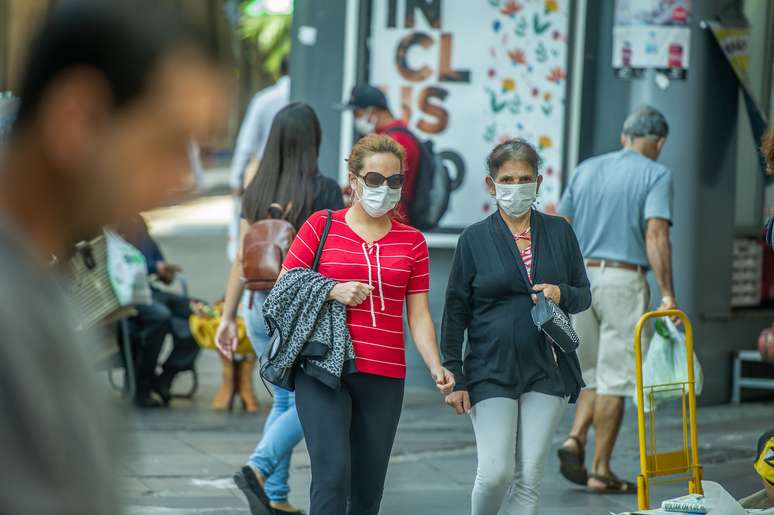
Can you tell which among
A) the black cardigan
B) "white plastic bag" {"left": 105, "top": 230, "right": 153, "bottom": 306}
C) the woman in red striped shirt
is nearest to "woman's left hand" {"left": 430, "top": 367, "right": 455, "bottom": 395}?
the woman in red striped shirt

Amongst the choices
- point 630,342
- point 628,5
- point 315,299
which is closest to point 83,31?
point 315,299

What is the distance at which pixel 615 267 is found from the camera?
303 inches

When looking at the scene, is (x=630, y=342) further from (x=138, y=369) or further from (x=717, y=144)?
(x=138, y=369)

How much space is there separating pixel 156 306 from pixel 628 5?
3970 millimetres

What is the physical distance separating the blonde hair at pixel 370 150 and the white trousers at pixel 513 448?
110 centimetres

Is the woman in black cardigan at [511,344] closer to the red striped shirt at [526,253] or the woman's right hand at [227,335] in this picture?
the red striped shirt at [526,253]

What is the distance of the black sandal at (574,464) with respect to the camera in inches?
296

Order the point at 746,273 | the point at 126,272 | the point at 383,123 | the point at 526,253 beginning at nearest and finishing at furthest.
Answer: the point at 526,253 < the point at 383,123 < the point at 126,272 < the point at 746,273

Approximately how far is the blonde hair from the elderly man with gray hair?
2.22 metres

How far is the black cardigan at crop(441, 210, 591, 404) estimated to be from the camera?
556 centimetres

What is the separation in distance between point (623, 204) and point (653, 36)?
2235mm

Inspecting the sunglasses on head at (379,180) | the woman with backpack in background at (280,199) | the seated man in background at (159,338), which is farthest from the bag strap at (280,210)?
the seated man in background at (159,338)

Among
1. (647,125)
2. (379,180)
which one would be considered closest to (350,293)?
(379,180)

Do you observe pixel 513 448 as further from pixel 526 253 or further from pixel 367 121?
pixel 367 121
